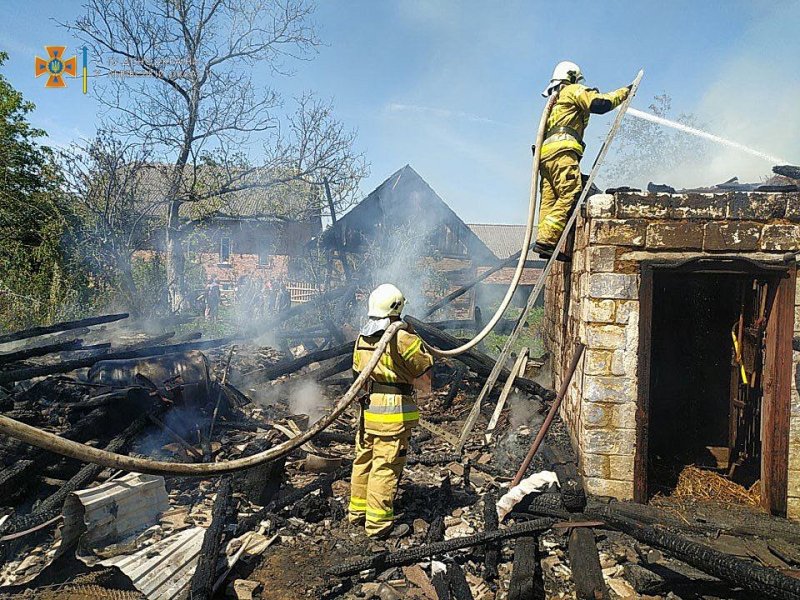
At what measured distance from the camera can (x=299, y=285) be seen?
24.4 metres

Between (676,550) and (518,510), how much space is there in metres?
1.36

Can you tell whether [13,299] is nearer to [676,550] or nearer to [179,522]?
[179,522]

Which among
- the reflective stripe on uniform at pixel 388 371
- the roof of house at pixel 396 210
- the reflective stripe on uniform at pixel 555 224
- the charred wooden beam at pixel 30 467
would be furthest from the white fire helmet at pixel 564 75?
the roof of house at pixel 396 210

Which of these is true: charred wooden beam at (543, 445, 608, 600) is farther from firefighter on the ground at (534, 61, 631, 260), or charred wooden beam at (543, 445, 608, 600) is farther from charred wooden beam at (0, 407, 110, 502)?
charred wooden beam at (0, 407, 110, 502)

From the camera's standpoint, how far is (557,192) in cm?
568

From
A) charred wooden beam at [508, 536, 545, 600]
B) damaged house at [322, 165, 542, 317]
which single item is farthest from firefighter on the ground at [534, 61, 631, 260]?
damaged house at [322, 165, 542, 317]

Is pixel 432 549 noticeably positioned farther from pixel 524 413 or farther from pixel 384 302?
pixel 524 413

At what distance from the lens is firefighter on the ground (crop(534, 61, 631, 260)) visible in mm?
5363

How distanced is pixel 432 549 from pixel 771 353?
363 centimetres

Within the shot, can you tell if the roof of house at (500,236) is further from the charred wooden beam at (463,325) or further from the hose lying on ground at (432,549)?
the hose lying on ground at (432,549)

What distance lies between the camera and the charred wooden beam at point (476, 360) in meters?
8.04

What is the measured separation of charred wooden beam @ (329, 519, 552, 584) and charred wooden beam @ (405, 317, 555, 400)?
11.6 feet

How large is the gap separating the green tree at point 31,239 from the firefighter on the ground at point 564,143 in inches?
482

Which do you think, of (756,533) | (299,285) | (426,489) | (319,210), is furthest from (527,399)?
(299,285)
